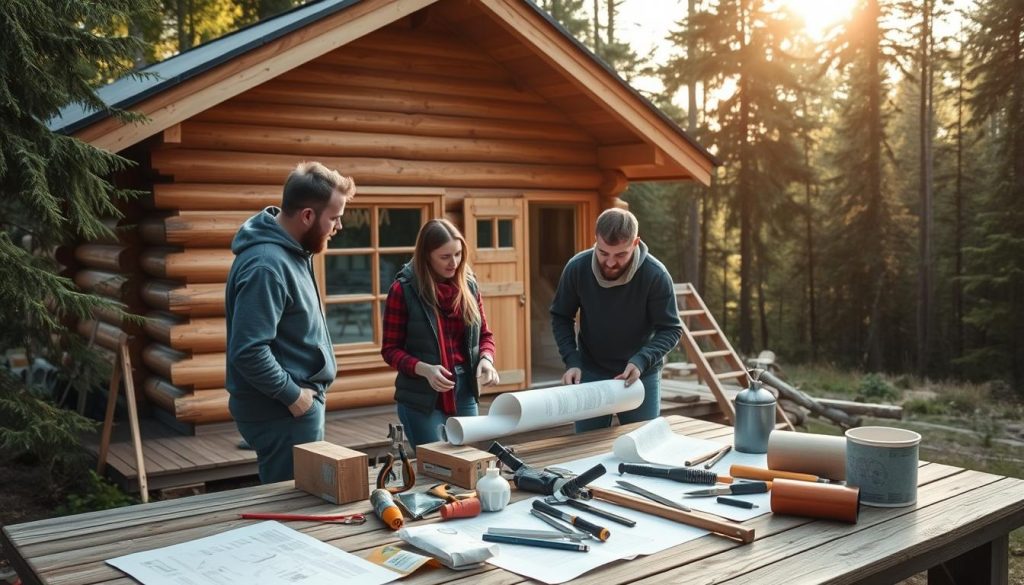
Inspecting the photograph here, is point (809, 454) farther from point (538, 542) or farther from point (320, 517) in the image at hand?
point (320, 517)

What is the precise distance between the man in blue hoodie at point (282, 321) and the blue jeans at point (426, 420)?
0.73 meters

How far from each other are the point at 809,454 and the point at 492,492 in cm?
103

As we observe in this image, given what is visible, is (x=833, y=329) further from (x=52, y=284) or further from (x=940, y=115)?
(x=52, y=284)

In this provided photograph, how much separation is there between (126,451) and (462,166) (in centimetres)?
369

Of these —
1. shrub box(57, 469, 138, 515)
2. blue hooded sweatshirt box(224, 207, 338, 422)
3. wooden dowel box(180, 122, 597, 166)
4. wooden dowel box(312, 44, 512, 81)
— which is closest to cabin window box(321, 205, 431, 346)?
wooden dowel box(180, 122, 597, 166)

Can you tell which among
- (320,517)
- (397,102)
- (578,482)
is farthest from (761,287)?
(320,517)

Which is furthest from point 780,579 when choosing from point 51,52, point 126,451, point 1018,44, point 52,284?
point 1018,44

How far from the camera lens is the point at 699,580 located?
207 cm

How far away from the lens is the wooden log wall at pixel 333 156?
274 inches

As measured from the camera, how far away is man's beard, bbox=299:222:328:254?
3307 mm

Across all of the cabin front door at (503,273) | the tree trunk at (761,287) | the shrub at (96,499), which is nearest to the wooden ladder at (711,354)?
the cabin front door at (503,273)

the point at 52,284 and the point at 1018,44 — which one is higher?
the point at 1018,44

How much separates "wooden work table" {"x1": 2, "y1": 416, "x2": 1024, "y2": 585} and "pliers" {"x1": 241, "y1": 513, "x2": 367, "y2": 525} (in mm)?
31

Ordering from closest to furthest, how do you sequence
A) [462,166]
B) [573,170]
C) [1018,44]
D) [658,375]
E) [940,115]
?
1. [658,375]
2. [462,166]
3. [573,170]
4. [1018,44]
5. [940,115]
